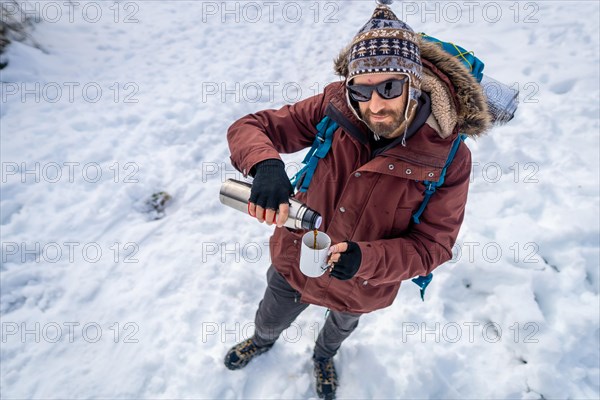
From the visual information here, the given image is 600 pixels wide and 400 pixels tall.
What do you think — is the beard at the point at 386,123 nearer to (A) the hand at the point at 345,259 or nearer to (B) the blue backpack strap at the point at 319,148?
(B) the blue backpack strap at the point at 319,148

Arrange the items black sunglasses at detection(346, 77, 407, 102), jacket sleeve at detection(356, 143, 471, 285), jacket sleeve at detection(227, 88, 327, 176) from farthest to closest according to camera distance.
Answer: jacket sleeve at detection(227, 88, 327, 176) < jacket sleeve at detection(356, 143, 471, 285) < black sunglasses at detection(346, 77, 407, 102)

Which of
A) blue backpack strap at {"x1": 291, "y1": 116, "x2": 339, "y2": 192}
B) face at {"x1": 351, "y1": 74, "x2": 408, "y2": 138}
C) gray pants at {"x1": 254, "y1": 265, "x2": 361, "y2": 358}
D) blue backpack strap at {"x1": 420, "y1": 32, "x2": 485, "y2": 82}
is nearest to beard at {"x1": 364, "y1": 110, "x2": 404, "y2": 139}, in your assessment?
face at {"x1": 351, "y1": 74, "x2": 408, "y2": 138}

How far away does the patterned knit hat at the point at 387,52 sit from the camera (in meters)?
1.93

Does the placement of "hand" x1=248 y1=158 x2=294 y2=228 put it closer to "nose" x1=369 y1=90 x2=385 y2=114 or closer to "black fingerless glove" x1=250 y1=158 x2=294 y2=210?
"black fingerless glove" x1=250 y1=158 x2=294 y2=210

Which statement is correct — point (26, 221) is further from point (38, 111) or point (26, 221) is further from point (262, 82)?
point (262, 82)

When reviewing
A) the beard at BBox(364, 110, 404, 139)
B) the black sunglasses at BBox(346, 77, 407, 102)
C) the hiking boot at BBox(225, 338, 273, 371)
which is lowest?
the hiking boot at BBox(225, 338, 273, 371)

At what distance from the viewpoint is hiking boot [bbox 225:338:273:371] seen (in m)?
3.25

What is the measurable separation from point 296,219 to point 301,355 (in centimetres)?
204

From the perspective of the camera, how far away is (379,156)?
200cm

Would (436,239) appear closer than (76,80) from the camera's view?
Yes

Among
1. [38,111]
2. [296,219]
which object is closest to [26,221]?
[38,111]

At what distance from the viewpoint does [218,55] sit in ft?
23.4

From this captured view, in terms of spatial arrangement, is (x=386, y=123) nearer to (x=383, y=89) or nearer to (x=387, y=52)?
(x=383, y=89)

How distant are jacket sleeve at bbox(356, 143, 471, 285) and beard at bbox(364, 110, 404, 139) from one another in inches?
15.7
